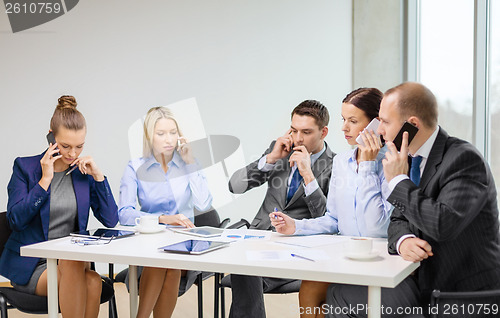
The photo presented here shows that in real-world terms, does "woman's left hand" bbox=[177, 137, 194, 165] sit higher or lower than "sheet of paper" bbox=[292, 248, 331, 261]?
higher

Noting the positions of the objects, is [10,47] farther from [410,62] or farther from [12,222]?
[410,62]

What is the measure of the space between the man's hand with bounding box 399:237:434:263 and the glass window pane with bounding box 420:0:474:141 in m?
2.59

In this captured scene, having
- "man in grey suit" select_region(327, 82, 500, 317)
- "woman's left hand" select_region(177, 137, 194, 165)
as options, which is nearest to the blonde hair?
"woman's left hand" select_region(177, 137, 194, 165)

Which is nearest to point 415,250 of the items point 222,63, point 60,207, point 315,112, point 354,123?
point 354,123

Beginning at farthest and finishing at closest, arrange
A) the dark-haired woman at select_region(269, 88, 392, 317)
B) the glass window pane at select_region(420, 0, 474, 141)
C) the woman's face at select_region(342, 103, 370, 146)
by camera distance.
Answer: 1. the glass window pane at select_region(420, 0, 474, 141)
2. the woman's face at select_region(342, 103, 370, 146)
3. the dark-haired woman at select_region(269, 88, 392, 317)

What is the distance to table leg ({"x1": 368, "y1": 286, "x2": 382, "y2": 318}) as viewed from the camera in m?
1.86

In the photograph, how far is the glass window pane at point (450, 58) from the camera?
4379mm

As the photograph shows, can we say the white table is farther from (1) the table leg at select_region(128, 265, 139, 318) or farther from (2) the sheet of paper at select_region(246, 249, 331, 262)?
(1) the table leg at select_region(128, 265, 139, 318)

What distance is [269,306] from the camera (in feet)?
13.8

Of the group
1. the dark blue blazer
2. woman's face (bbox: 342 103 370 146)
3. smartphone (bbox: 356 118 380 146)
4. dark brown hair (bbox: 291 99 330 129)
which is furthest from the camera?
dark brown hair (bbox: 291 99 330 129)

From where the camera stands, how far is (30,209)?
2.76 metres

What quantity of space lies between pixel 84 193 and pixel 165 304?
0.74 meters

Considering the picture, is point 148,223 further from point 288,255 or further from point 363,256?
point 363,256

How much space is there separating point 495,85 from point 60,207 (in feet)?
10.5
